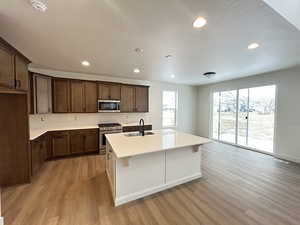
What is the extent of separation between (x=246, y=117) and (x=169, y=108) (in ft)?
9.86

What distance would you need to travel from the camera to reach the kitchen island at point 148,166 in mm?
2102

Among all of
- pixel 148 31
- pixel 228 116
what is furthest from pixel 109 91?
pixel 228 116

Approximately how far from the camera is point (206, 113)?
21.3 feet

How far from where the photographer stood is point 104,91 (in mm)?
4453

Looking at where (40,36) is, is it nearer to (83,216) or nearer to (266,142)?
(83,216)

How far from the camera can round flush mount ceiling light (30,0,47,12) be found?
4.44 feet

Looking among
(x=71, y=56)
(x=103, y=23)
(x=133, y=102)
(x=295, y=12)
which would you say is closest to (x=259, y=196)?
(x=295, y=12)

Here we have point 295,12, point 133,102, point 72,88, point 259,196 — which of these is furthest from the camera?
point 133,102

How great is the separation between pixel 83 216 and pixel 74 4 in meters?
2.60

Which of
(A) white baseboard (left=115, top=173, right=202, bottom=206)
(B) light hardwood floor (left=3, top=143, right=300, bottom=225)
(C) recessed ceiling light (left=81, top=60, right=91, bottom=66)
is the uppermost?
(C) recessed ceiling light (left=81, top=60, right=91, bottom=66)

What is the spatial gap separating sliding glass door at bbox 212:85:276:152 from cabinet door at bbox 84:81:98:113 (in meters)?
5.05

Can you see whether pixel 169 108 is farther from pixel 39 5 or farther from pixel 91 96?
pixel 39 5

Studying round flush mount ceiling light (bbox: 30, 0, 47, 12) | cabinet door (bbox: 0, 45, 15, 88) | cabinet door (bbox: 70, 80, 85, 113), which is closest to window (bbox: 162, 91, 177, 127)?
cabinet door (bbox: 70, 80, 85, 113)

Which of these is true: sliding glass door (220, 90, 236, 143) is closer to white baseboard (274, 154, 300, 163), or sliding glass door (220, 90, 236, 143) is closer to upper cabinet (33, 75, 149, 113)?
white baseboard (274, 154, 300, 163)
